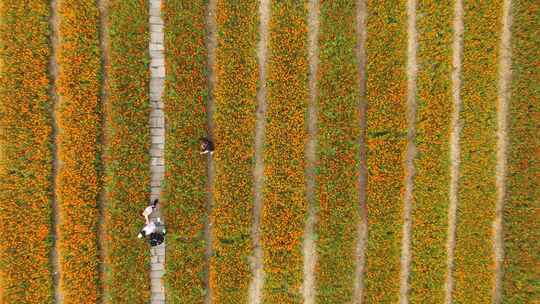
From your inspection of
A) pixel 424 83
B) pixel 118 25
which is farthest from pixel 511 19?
pixel 118 25

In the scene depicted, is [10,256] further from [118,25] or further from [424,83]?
[424,83]

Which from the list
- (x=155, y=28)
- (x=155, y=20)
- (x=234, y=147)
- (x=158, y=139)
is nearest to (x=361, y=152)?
(x=234, y=147)

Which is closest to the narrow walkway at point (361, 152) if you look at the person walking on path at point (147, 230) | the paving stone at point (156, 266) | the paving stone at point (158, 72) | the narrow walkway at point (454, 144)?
the narrow walkway at point (454, 144)

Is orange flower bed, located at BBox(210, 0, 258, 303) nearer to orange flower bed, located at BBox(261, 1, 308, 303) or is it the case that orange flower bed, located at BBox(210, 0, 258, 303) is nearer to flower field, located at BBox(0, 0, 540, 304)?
flower field, located at BBox(0, 0, 540, 304)

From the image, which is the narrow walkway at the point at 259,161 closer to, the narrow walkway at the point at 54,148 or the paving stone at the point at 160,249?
the paving stone at the point at 160,249

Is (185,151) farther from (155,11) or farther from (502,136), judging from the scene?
(502,136)

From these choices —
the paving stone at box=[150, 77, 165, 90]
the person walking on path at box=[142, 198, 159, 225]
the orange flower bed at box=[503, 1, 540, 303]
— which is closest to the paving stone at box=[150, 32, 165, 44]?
the paving stone at box=[150, 77, 165, 90]

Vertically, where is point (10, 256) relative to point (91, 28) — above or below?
below
